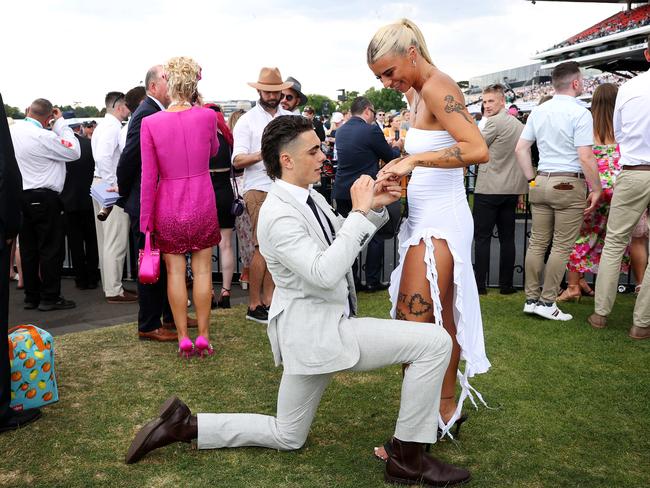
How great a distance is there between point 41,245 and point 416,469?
5.10m

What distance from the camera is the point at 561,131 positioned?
18.8ft

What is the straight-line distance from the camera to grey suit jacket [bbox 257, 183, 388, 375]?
283 cm

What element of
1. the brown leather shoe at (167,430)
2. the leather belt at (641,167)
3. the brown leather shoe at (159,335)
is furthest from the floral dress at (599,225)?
the brown leather shoe at (167,430)

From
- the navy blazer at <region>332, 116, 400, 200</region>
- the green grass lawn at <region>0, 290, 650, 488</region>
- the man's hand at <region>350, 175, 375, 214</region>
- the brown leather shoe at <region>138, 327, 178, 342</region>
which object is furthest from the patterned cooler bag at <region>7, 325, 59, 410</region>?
the navy blazer at <region>332, 116, 400, 200</region>

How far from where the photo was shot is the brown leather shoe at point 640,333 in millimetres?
5406

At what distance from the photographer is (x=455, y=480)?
3.11 m

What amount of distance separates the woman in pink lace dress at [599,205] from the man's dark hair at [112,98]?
4.77 metres

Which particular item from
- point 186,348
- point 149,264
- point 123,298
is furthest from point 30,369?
point 123,298

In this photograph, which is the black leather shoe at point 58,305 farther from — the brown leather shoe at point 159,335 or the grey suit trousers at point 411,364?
the grey suit trousers at point 411,364

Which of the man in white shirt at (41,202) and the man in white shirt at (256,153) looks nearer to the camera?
the man in white shirt at (256,153)

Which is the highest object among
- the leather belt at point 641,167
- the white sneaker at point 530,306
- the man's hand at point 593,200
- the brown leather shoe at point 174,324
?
the leather belt at point 641,167

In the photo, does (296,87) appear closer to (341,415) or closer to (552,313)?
(552,313)

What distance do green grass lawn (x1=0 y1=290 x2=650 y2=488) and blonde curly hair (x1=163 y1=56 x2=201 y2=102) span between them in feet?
6.47

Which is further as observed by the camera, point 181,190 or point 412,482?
point 181,190
